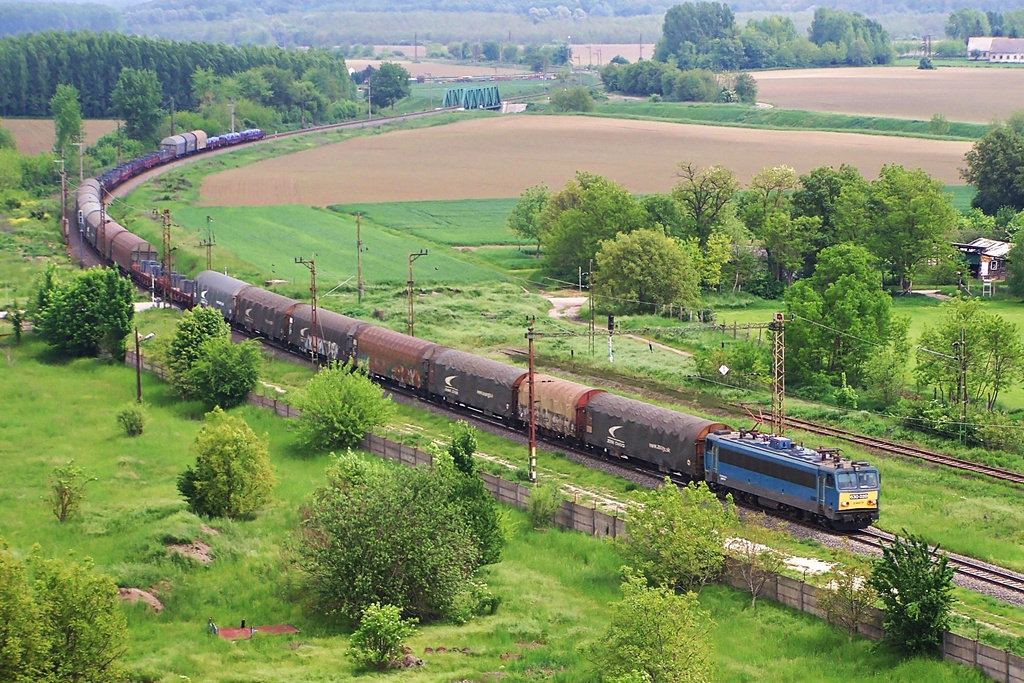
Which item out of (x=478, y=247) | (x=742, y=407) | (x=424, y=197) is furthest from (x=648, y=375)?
(x=424, y=197)

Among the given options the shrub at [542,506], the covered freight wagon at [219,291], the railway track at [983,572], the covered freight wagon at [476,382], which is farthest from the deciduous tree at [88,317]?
the railway track at [983,572]

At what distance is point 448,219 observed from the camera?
146 meters

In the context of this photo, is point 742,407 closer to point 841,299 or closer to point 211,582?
point 841,299

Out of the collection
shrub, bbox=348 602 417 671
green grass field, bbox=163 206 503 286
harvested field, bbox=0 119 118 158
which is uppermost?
harvested field, bbox=0 119 118 158

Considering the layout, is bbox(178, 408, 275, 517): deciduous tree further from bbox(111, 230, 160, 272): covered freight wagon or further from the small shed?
the small shed

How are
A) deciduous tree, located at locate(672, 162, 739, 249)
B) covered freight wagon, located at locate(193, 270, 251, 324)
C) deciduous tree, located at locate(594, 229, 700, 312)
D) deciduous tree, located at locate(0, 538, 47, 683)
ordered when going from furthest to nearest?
deciduous tree, located at locate(672, 162, 739, 249)
deciduous tree, located at locate(594, 229, 700, 312)
covered freight wagon, located at locate(193, 270, 251, 324)
deciduous tree, located at locate(0, 538, 47, 683)

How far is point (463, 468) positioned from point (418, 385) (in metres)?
21.0

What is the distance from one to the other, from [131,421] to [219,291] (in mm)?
27138

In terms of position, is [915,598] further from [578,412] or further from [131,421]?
[131,421]

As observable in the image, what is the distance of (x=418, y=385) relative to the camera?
243ft

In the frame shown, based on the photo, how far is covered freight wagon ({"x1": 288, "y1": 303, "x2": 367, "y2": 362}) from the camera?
80.2 metres

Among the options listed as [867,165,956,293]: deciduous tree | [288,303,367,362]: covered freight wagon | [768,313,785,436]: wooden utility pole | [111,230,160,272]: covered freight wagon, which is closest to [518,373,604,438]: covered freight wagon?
[768,313,785,436]: wooden utility pole

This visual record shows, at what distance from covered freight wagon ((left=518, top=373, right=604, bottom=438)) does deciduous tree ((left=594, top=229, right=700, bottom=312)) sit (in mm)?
34302

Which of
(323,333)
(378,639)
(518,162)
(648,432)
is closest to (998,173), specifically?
(518,162)
